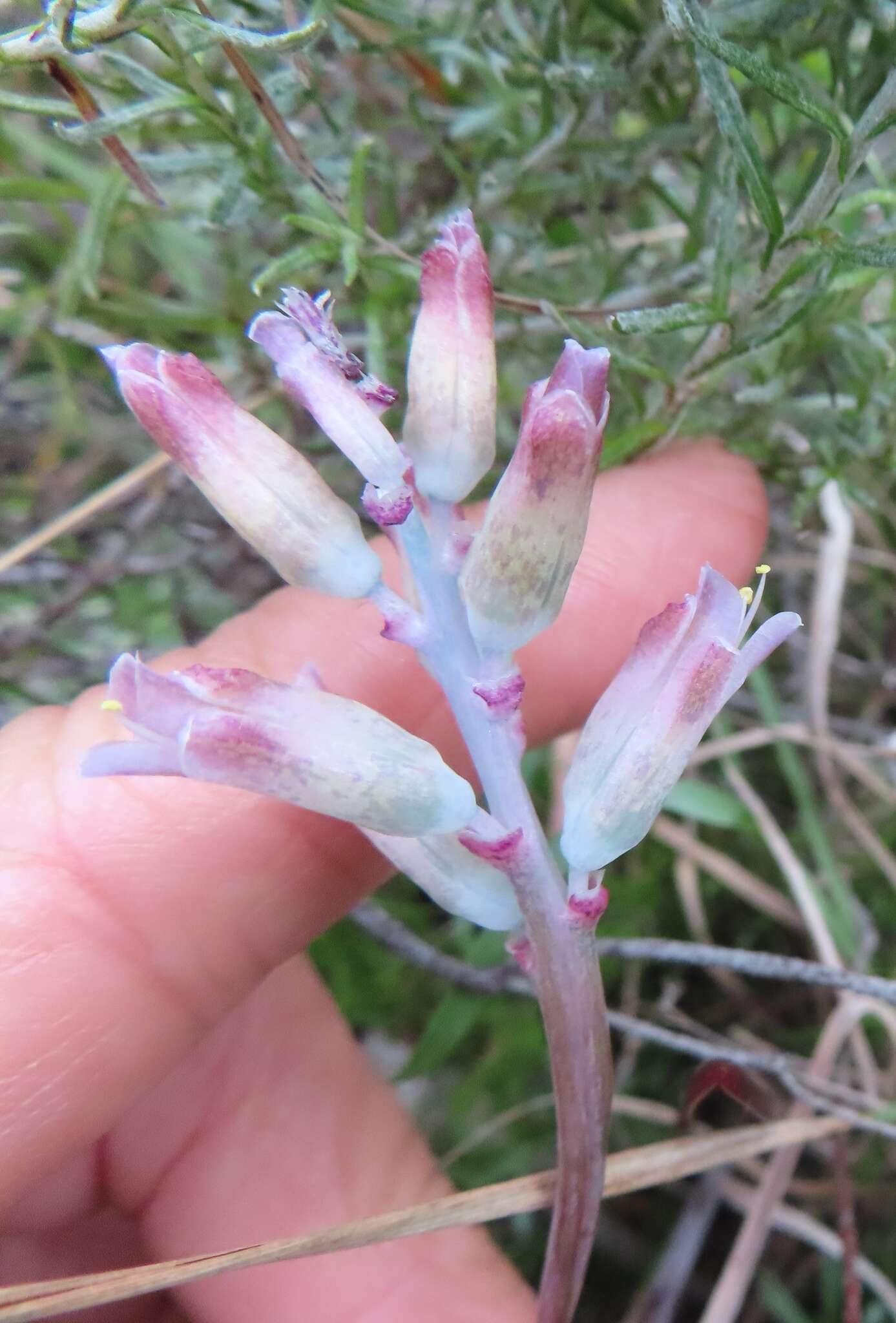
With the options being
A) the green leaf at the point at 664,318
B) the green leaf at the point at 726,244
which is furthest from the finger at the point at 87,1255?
the green leaf at the point at 726,244

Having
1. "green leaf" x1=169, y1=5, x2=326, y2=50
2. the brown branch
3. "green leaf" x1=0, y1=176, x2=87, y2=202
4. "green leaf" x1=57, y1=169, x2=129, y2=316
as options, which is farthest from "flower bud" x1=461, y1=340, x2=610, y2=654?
"green leaf" x1=0, y1=176, x2=87, y2=202

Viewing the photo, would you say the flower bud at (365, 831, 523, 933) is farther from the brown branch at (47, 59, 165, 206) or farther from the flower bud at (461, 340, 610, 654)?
the brown branch at (47, 59, 165, 206)

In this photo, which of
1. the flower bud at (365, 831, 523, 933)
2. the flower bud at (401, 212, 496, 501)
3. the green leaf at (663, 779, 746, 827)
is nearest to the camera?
the flower bud at (401, 212, 496, 501)

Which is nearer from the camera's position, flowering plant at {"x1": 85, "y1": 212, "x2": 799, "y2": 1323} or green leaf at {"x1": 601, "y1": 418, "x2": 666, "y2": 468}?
flowering plant at {"x1": 85, "y1": 212, "x2": 799, "y2": 1323}

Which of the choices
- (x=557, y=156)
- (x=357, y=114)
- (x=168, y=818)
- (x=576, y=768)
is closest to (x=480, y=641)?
(x=576, y=768)

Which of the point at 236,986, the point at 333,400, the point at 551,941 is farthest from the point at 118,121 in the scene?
the point at 236,986

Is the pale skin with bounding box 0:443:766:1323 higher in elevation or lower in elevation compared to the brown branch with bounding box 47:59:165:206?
lower
